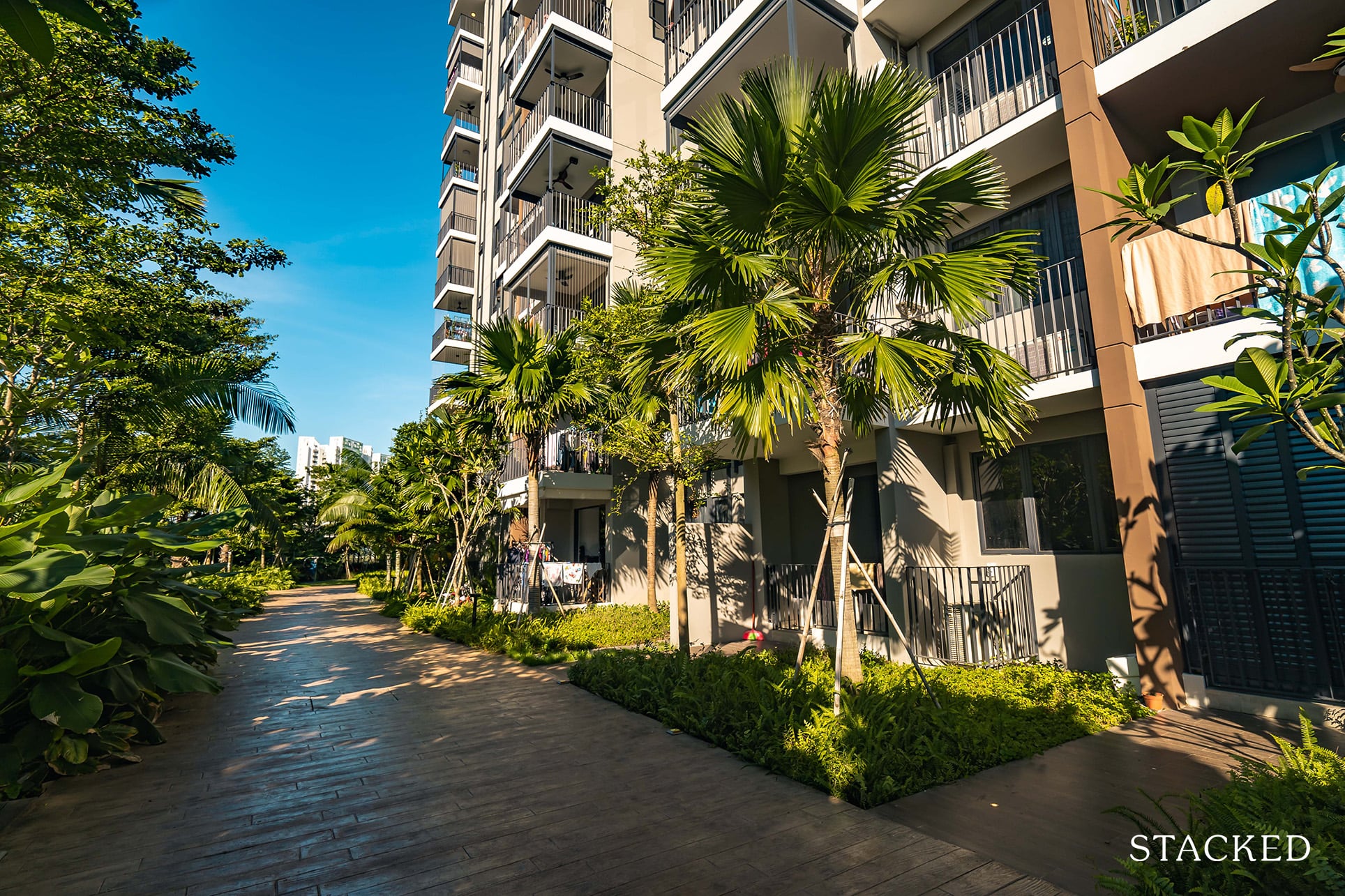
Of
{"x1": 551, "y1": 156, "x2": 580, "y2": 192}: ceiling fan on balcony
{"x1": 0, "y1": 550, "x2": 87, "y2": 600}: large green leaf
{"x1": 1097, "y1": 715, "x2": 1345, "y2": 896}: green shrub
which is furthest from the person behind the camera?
{"x1": 551, "y1": 156, "x2": 580, "y2": 192}: ceiling fan on balcony

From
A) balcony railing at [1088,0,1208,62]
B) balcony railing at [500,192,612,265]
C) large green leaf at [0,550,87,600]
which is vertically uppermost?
balcony railing at [500,192,612,265]

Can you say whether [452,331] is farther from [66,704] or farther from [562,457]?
[66,704]

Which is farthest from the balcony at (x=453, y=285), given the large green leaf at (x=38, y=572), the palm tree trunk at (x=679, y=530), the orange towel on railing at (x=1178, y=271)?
the orange towel on railing at (x=1178, y=271)

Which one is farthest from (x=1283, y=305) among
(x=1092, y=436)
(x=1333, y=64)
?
(x=1092, y=436)

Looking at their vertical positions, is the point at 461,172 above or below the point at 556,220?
above

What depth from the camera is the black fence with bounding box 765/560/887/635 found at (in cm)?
945

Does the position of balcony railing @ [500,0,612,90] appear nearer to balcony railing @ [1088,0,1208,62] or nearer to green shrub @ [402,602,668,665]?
balcony railing @ [1088,0,1208,62]

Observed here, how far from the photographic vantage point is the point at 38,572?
3.90 m

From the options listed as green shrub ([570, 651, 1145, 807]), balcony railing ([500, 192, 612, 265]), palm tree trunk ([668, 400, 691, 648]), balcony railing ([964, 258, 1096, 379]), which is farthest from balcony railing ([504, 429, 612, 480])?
balcony railing ([964, 258, 1096, 379])

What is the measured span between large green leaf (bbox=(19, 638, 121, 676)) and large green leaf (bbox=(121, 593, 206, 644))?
83 cm

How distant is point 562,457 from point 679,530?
8783 millimetres

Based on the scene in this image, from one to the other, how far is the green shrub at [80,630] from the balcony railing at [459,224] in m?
28.9

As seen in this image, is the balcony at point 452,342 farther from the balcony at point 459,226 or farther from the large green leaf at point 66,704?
the large green leaf at point 66,704

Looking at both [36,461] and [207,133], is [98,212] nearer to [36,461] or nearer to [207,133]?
[207,133]
